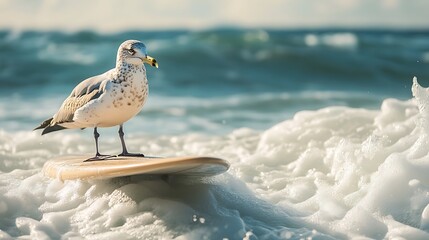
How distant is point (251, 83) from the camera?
17.0m

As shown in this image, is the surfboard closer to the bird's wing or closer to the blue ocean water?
the bird's wing

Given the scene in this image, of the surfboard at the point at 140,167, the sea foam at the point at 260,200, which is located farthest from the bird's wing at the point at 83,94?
the sea foam at the point at 260,200

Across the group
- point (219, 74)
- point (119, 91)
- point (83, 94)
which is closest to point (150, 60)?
point (119, 91)

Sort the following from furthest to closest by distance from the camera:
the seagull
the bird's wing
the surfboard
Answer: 1. the bird's wing
2. the seagull
3. the surfboard

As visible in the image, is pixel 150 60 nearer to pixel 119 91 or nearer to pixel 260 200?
pixel 119 91

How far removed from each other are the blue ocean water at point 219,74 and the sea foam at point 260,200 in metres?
3.02

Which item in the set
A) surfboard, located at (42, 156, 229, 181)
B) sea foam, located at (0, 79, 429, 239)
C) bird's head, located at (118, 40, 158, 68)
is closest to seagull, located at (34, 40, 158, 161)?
bird's head, located at (118, 40, 158, 68)

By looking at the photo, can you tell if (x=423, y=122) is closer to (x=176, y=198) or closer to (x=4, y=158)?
(x=176, y=198)

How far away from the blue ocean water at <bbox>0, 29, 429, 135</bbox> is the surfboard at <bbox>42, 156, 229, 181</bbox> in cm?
363

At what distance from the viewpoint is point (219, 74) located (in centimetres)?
1755

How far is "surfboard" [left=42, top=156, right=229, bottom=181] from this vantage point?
393 cm

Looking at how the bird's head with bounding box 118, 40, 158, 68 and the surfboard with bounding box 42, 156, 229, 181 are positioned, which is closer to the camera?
the surfboard with bounding box 42, 156, 229, 181

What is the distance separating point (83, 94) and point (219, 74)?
1289cm

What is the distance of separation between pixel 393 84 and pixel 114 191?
1394cm
